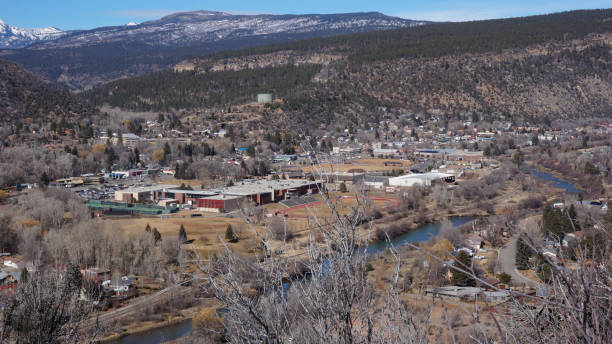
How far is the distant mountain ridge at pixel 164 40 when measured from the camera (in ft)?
399

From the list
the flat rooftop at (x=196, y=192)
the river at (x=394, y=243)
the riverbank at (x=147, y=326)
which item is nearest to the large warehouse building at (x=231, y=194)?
the flat rooftop at (x=196, y=192)

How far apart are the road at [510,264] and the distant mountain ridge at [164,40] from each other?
104 metres

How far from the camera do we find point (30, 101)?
149 feet

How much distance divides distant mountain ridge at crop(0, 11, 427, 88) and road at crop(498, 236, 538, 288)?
104174 millimetres

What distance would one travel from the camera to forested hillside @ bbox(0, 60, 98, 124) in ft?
143

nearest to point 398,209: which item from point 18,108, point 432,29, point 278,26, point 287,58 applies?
point 18,108

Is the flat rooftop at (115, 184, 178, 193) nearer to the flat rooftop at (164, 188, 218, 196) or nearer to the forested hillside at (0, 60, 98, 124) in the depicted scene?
the flat rooftop at (164, 188, 218, 196)

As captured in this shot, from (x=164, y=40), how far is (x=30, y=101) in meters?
121

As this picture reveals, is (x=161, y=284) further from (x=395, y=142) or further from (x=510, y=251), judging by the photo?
(x=395, y=142)

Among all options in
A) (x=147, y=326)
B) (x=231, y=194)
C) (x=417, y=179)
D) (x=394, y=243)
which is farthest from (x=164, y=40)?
(x=147, y=326)

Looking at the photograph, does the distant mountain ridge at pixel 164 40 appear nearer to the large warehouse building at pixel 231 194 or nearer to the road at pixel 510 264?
the large warehouse building at pixel 231 194

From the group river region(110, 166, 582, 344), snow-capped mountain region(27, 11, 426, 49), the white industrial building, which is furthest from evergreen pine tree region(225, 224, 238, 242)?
snow-capped mountain region(27, 11, 426, 49)

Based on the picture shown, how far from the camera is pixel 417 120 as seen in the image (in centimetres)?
5694

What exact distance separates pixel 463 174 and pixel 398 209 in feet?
34.2
